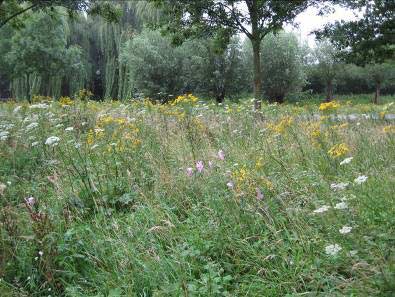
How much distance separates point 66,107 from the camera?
→ 664 cm

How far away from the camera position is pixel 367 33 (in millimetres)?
12062

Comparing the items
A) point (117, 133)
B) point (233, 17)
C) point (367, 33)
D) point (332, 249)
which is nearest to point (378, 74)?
point (367, 33)

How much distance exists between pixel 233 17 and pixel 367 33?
4.10m

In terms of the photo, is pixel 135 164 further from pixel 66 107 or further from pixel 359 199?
pixel 66 107

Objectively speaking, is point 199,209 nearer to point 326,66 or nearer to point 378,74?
point 326,66

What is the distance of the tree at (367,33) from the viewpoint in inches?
463

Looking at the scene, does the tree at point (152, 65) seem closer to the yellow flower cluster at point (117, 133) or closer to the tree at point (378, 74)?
the yellow flower cluster at point (117, 133)

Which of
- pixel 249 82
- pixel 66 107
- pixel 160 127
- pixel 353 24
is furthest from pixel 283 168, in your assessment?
pixel 249 82

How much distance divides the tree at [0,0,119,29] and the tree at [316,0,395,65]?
6.05 metres

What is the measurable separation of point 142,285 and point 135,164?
193 cm

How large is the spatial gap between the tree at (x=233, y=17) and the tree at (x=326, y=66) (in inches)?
1111

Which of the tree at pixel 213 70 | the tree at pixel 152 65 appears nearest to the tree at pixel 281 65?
the tree at pixel 213 70

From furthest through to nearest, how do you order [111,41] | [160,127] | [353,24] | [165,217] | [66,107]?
[111,41]
[353,24]
[66,107]
[160,127]
[165,217]

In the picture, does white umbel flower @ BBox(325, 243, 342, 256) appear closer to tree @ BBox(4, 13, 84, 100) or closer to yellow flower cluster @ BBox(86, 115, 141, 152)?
yellow flower cluster @ BBox(86, 115, 141, 152)
